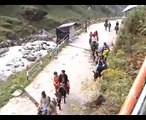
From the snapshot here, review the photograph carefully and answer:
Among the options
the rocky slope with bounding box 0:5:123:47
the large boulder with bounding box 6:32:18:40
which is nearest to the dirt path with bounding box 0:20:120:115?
the rocky slope with bounding box 0:5:123:47

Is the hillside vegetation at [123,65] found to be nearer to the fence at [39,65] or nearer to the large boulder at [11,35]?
the fence at [39,65]

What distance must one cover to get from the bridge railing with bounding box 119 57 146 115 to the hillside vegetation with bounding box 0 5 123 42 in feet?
147

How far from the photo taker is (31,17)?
281ft

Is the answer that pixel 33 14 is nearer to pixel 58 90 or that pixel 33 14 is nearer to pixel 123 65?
pixel 123 65

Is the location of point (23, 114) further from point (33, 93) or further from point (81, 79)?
point (81, 79)

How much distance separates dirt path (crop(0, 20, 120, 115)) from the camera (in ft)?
67.8

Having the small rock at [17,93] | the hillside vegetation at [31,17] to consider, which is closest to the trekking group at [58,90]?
the small rock at [17,93]

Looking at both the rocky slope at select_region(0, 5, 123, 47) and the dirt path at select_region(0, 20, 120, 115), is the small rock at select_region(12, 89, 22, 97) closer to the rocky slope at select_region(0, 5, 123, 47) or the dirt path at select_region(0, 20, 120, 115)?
the dirt path at select_region(0, 20, 120, 115)

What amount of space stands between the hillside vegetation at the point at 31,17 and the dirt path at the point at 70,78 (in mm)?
32002

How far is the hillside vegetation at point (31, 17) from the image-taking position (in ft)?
244

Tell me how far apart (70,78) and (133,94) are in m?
7.15

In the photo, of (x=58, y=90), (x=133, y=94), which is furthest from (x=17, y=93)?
(x=133, y=94)
